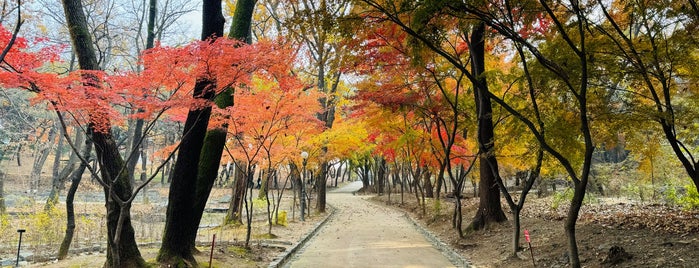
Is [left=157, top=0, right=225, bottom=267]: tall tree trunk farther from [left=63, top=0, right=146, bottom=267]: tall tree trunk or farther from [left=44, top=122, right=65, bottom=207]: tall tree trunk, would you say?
[left=44, top=122, right=65, bottom=207]: tall tree trunk

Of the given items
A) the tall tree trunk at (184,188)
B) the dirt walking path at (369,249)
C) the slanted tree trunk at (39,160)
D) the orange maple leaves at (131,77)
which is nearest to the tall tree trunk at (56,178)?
the slanted tree trunk at (39,160)

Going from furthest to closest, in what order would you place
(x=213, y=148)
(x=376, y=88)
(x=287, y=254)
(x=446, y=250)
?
1. (x=376, y=88)
2. (x=446, y=250)
3. (x=287, y=254)
4. (x=213, y=148)

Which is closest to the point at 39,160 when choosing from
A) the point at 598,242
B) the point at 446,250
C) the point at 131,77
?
the point at 131,77

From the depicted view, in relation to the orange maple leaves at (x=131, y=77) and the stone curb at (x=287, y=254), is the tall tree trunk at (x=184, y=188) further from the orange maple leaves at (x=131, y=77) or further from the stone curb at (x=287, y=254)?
the stone curb at (x=287, y=254)

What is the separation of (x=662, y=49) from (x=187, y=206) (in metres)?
7.60

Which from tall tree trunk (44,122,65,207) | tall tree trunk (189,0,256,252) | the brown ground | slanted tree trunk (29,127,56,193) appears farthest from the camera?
slanted tree trunk (29,127,56,193)

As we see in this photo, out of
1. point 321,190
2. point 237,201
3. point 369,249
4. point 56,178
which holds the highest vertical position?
point 56,178

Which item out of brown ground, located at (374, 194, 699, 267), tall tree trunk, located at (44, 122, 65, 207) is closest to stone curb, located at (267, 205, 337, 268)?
brown ground, located at (374, 194, 699, 267)

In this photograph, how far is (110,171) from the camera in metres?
5.73

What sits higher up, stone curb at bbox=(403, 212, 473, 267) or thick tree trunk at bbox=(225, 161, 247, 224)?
thick tree trunk at bbox=(225, 161, 247, 224)

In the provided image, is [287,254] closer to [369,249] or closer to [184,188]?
[369,249]

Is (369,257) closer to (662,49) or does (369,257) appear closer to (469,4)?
(469,4)

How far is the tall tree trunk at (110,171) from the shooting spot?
218 inches

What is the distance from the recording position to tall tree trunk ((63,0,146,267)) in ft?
18.1
